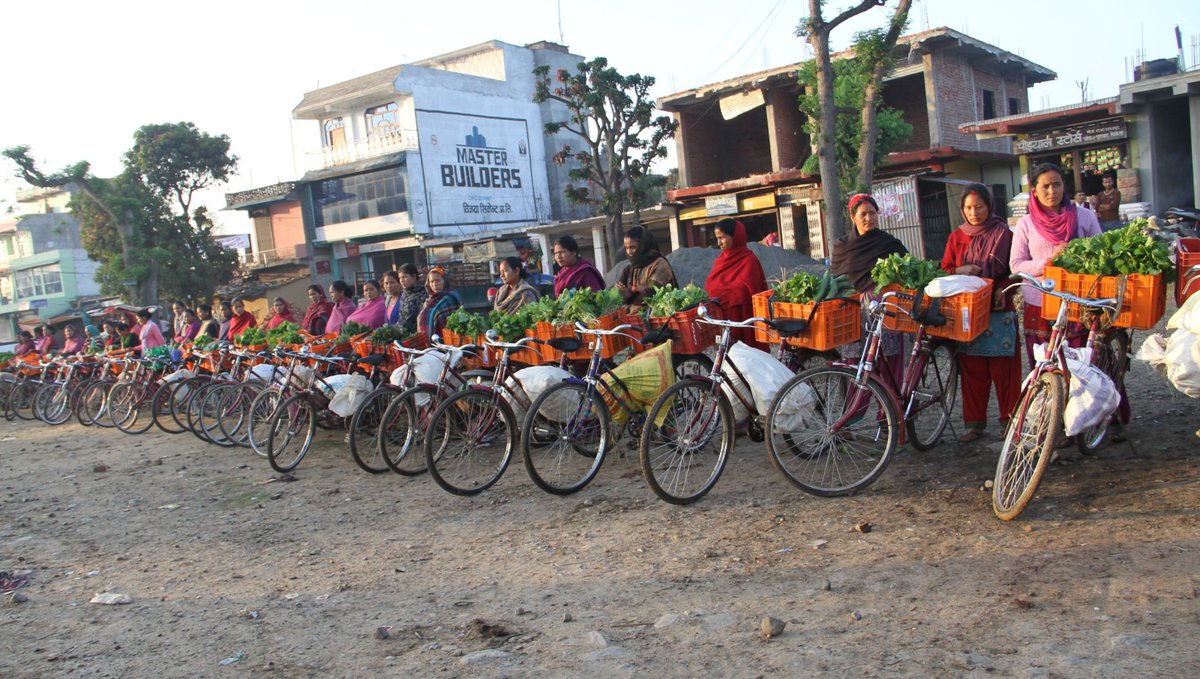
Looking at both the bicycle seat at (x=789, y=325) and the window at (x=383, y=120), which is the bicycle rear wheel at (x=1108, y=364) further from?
the window at (x=383, y=120)

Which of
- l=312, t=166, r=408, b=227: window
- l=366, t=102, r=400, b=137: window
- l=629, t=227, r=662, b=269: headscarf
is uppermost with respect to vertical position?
l=366, t=102, r=400, b=137: window

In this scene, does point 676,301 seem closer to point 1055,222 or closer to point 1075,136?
point 1055,222

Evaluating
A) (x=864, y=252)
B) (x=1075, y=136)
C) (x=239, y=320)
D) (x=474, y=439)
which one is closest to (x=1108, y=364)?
(x=864, y=252)

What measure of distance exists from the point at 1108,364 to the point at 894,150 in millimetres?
21599

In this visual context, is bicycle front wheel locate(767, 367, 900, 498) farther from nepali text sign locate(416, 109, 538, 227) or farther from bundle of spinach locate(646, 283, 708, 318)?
nepali text sign locate(416, 109, 538, 227)

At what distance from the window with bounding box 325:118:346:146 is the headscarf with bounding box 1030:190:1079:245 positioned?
38.0m

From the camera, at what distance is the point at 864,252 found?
573 centimetres

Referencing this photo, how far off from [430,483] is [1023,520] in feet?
12.9

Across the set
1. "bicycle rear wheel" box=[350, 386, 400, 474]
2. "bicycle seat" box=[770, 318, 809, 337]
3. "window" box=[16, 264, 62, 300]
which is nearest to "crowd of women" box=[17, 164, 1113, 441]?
"bicycle seat" box=[770, 318, 809, 337]

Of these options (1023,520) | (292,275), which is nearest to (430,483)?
(1023,520)

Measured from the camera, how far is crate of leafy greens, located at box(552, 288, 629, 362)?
19.9 ft

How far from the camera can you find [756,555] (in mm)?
4129

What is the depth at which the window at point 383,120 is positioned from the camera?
3684cm

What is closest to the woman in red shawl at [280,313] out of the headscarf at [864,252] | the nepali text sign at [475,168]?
the headscarf at [864,252]
